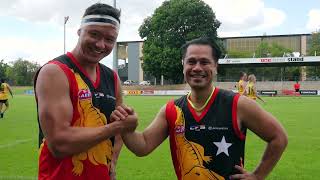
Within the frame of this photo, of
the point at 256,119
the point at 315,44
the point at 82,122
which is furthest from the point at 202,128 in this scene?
the point at 315,44

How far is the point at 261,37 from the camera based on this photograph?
9600 cm

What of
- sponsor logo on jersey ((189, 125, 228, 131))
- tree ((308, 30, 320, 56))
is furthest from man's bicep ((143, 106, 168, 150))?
tree ((308, 30, 320, 56))

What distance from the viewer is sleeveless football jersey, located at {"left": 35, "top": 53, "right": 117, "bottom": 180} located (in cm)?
312

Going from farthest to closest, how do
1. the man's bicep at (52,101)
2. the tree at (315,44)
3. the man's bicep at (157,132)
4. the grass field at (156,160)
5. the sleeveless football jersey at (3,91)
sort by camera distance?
1. the tree at (315,44)
2. the sleeveless football jersey at (3,91)
3. the grass field at (156,160)
4. the man's bicep at (157,132)
5. the man's bicep at (52,101)

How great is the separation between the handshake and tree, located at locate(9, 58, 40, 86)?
10060 cm

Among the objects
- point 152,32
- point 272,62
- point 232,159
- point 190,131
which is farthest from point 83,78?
point 152,32

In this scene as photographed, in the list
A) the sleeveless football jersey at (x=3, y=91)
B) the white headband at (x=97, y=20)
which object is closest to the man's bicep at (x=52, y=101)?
the white headband at (x=97, y=20)

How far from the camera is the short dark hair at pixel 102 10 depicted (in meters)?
3.30

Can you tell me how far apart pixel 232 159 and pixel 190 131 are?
1.22 ft

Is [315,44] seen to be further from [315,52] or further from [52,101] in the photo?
[52,101]

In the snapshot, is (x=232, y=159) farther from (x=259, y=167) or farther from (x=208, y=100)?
(x=208, y=100)

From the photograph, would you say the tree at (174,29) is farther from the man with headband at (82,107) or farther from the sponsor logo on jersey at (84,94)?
the sponsor logo on jersey at (84,94)

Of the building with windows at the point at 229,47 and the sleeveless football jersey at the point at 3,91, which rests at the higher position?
the building with windows at the point at 229,47

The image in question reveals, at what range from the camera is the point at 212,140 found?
350 centimetres
